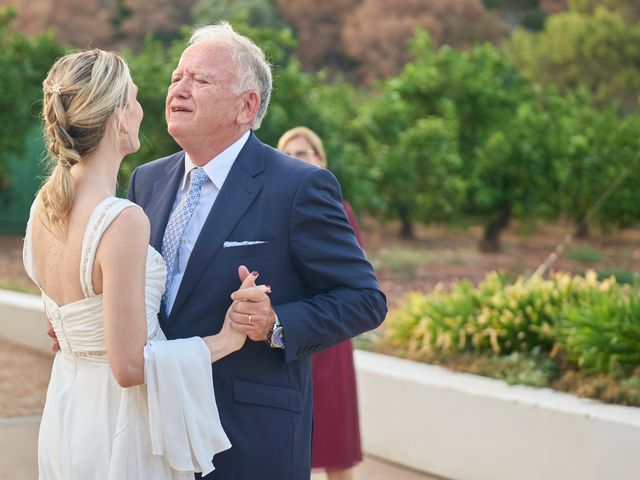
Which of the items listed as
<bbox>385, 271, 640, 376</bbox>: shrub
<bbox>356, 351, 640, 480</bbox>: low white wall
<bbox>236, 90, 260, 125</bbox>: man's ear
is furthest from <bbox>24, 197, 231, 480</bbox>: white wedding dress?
<bbox>385, 271, 640, 376</bbox>: shrub

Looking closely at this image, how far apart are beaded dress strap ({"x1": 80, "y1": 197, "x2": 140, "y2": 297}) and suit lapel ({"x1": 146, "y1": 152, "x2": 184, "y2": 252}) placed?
19.9 inches

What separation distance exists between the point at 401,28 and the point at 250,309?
3630 cm

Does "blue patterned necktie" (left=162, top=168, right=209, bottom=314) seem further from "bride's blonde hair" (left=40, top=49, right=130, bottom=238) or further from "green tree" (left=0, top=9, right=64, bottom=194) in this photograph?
"green tree" (left=0, top=9, right=64, bottom=194)

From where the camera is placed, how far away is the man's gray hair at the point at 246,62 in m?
3.38

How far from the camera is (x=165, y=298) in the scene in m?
3.24

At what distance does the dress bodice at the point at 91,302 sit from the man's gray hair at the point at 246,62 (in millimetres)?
663

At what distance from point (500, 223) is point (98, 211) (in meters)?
13.6

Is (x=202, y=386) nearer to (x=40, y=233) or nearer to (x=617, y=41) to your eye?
(x=40, y=233)

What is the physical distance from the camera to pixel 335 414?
5516mm

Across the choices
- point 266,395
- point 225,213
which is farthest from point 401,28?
point 266,395

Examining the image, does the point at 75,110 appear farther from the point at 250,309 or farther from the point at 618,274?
the point at 618,274

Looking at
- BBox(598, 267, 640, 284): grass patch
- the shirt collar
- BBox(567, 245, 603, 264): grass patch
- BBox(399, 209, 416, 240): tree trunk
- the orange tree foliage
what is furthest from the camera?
the orange tree foliage

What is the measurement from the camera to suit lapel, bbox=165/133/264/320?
3.16 m

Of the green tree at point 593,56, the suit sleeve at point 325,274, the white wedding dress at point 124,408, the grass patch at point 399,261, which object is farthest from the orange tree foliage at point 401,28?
the white wedding dress at point 124,408
